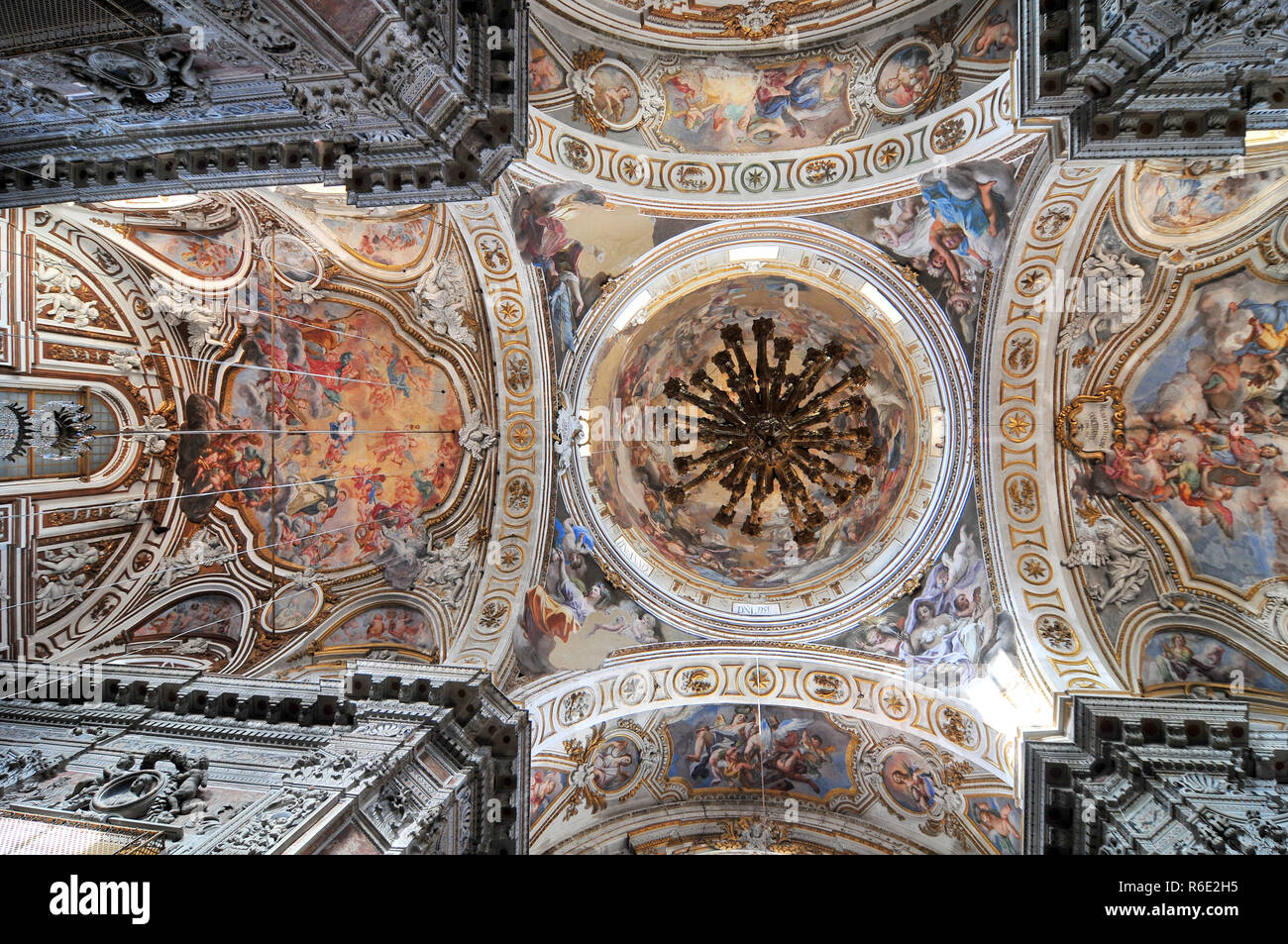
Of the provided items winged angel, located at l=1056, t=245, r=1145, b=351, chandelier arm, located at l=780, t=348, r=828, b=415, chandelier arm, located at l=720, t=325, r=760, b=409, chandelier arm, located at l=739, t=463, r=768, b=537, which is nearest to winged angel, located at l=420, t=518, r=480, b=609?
chandelier arm, located at l=739, t=463, r=768, b=537

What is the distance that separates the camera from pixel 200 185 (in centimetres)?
754

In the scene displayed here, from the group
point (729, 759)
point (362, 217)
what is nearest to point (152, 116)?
point (362, 217)

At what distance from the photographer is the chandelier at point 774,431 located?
45.5 feet

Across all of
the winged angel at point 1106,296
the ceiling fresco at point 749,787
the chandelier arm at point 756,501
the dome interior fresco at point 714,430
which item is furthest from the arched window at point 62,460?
the winged angel at point 1106,296

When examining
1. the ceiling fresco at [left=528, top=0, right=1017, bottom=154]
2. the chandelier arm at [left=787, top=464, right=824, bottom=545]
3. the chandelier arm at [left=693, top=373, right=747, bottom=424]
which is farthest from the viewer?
the chandelier arm at [left=787, top=464, right=824, bottom=545]

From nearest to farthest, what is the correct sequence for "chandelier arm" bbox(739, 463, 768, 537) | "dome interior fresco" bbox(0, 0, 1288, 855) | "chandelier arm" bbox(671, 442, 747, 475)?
1. "dome interior fresco" bbox(0, 0, 1288, 855)
2. "chandelier arm" bbox(671, 442, 747, 475)
3. "chandelier arm" bbox(739, 463, 768, 537)

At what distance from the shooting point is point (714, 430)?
14.2 meters

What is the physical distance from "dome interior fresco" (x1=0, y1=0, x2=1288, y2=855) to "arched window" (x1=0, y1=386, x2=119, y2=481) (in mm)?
61

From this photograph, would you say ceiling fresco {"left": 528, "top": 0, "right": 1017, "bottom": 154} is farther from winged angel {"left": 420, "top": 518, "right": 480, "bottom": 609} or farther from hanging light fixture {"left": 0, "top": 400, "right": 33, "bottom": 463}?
hanging light fixture {"left": 0, "top": 400, "right": 33, "bottom": 463}

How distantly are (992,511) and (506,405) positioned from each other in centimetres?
963

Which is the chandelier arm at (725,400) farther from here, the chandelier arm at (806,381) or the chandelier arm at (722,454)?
the chandelier arm at (806,381)

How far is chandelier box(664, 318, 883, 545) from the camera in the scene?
13.9 metres
